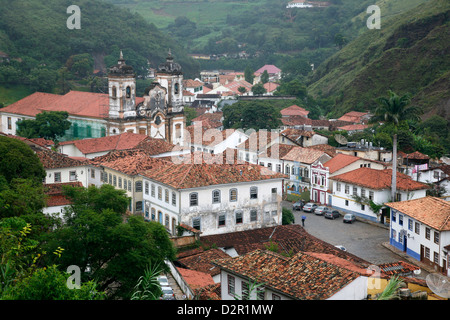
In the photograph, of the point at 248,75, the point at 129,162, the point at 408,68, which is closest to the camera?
the point at 129,162

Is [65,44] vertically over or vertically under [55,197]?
over

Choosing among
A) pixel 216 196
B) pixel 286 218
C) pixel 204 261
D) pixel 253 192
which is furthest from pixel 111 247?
pixel 286 218

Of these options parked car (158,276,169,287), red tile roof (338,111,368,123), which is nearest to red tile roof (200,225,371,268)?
parked car (158,276,169,287)

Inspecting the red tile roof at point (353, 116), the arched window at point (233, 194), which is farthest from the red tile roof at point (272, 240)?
the red tile roof at point (353, 116)

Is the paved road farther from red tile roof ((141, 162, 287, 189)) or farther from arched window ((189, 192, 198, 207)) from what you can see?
arched window ((189, 192, 198, 207))

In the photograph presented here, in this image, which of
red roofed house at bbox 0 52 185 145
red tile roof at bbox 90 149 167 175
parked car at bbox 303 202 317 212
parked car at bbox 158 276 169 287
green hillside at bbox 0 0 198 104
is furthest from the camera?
green hillside at bbox 0 0 198 104

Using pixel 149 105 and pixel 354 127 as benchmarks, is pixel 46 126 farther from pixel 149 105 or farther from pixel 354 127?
pixel 354 127

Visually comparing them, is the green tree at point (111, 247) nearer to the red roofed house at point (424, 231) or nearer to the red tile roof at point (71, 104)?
the red roofed house at point (424, 231)
